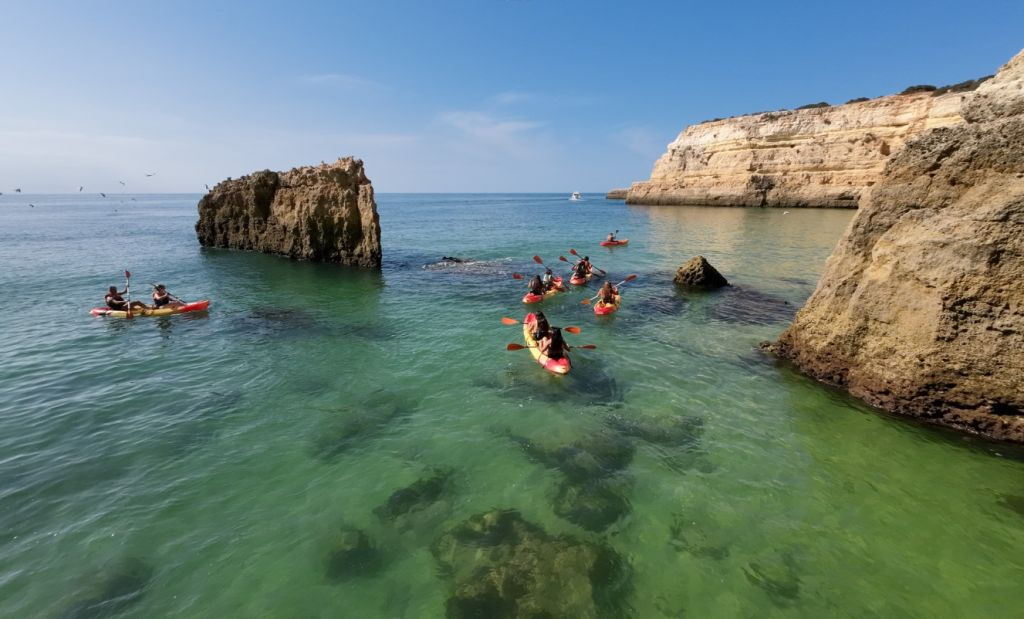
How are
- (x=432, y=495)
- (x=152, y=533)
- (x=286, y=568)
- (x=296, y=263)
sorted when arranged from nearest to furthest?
1. (x=286, y=568)
2. (x=152, y=533)
3. (x=432, y=495)
4. (x=296, y=263)

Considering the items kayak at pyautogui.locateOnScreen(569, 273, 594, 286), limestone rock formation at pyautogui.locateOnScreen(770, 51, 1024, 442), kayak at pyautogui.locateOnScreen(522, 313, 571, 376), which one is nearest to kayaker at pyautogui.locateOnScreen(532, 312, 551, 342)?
kayak at pyautogui.locateOnScreen(522, 313, 571, 376)

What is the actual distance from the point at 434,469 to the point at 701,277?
61.5 feet

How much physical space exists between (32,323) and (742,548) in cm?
2723

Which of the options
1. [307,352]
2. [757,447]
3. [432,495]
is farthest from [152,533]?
[757,447]

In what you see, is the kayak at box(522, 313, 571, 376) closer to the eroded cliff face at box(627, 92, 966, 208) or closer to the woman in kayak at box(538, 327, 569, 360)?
the woman in kayak at box(538, 327, 569, 360)

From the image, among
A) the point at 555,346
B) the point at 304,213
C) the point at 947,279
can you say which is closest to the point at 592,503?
the point at 555,346

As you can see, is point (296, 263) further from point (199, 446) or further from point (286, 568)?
point (286, 568)

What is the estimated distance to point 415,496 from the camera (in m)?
8.45

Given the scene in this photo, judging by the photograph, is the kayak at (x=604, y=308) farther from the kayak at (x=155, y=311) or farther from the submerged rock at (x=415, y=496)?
the kayak at (x=155, y=311)

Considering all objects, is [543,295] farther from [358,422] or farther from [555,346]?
[358,422]

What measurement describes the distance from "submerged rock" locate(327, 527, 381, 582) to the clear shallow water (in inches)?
5.0

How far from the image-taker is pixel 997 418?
9.20 m

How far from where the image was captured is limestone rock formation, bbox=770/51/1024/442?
880cm

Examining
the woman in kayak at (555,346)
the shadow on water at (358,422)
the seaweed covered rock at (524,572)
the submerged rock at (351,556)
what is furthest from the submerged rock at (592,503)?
the woman in kayak at (555,346)
